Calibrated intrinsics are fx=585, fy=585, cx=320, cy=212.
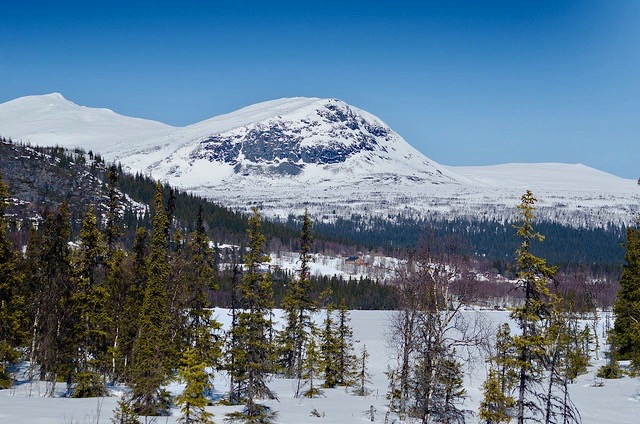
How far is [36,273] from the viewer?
4459 centimetres

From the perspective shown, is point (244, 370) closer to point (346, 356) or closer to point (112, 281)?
point (112, 281)

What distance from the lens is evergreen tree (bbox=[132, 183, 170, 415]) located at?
27.8 meters

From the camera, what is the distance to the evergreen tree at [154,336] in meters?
27.8

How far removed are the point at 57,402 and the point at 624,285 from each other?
4702 centimetres

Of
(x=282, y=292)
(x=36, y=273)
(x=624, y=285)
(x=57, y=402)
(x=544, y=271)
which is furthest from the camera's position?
(x=282, y=292)

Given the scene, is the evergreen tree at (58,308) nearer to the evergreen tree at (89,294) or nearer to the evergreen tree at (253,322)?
the evergreen tree at (89,294)

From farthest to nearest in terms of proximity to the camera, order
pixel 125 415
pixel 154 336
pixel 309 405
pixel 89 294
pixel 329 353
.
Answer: pixel 329 353 < pixel 309 405 < pixel 89 294 < pixel 154 336 < pixel 125 415

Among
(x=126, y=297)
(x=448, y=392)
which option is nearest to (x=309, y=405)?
(x=448, y=392)

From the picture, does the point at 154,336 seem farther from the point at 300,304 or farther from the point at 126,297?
the point at 300,304

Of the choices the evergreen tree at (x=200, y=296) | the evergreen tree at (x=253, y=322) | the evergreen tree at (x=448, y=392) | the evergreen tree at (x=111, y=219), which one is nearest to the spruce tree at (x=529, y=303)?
the evergreen tree at (x=448, y=392)

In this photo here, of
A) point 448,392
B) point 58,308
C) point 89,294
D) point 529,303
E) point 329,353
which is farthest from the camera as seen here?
point 329,353

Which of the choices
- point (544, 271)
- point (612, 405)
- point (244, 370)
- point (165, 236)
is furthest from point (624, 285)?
point (165, 236)

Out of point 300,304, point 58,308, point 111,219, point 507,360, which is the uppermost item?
point 111,219

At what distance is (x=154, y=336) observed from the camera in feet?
106
